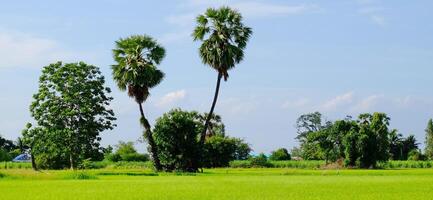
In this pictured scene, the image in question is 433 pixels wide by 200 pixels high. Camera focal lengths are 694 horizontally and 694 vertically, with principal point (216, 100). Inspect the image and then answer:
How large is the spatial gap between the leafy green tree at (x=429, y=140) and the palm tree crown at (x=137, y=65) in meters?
64.7

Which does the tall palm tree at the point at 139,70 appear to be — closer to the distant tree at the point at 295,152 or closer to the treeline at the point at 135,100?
the treeline at the point at 135,100

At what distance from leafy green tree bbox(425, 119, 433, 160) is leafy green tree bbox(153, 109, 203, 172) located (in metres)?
63.1

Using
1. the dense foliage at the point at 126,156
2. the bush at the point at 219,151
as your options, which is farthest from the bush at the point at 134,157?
the bush at the point at 219,151

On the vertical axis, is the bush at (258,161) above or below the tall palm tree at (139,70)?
below

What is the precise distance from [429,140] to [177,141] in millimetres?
68723

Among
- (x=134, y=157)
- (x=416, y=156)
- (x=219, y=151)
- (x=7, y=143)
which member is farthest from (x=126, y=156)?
(x=7, y=143)

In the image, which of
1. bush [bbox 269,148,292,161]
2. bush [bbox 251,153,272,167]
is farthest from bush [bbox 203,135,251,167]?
bush [bbox 269,148,292,161]

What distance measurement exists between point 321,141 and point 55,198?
62.1m

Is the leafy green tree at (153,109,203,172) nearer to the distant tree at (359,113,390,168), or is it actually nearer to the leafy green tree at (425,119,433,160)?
the distant tree at (359,113,390,168)

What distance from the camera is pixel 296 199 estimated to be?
20109 millimetres

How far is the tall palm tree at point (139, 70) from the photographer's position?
55688 millimetres

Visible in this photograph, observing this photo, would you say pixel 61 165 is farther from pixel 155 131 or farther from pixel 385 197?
pixel 385 197

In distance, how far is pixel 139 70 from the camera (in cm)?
5566

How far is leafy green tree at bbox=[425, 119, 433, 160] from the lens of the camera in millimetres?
110250
